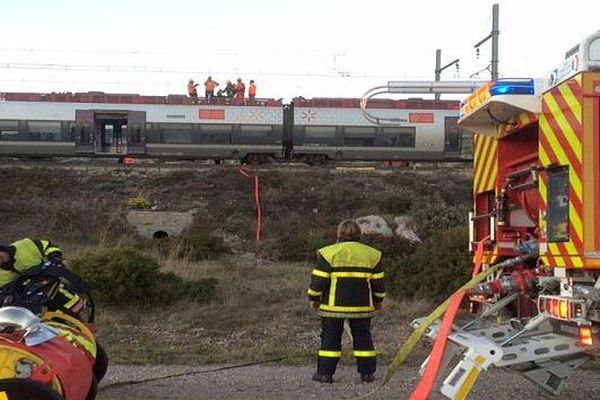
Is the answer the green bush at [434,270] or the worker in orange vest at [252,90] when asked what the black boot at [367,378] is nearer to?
the green bush at [434,270]

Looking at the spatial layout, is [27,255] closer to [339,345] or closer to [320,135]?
[339,345]

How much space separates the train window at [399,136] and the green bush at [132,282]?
66.1 feet

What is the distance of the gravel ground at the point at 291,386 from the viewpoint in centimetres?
630

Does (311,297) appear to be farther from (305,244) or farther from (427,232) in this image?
(427,232)

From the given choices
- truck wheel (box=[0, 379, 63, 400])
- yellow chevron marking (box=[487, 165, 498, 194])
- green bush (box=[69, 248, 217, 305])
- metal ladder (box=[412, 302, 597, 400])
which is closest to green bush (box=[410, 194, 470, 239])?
green bush (box=[69, 248, 217, 305])

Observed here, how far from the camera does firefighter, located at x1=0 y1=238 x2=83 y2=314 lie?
233 inches

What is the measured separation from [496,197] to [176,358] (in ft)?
13.3

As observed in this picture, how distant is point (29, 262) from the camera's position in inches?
237

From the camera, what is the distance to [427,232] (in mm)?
18328

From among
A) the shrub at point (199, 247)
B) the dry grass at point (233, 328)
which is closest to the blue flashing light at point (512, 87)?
the dry grass at point (233, 328)

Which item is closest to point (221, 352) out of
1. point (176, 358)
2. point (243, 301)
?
point (176, 358)

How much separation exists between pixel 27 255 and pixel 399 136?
26.2 m

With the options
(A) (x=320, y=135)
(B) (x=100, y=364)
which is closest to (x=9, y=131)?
(A) (x=320, y=135)

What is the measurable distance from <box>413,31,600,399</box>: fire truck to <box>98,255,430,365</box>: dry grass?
2981mm
